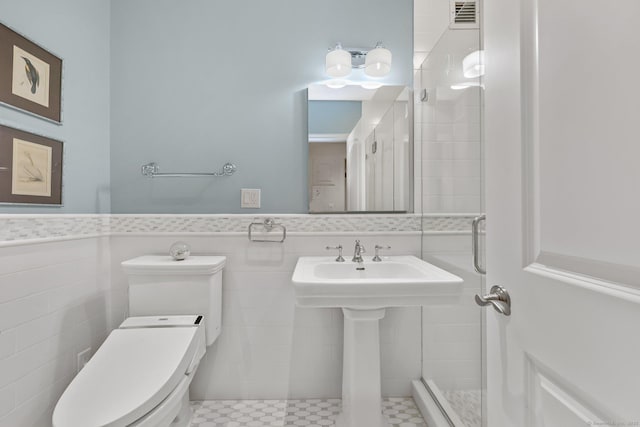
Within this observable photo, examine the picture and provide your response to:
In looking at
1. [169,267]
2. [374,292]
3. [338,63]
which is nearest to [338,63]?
[338,63]

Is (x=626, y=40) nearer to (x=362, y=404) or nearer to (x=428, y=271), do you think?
(x=428, y=271)

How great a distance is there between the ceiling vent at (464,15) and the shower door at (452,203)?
3 centimetres

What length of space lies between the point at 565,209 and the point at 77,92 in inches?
78.3

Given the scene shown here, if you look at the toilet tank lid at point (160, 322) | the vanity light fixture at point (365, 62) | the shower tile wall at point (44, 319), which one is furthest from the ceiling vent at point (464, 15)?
the shower tile wall at point (44, 319)

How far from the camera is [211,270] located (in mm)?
1629

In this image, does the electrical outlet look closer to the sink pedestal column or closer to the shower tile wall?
the shower tile wall

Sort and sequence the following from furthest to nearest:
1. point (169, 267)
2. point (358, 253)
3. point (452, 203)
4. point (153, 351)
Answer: point (358, 253), point (169, 267), point (452, 203), point (153, 351)

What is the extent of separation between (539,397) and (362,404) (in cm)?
100

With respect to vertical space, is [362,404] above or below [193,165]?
below

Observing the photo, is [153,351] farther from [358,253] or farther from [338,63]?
[338,63]

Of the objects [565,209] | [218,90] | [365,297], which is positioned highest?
[218,90]

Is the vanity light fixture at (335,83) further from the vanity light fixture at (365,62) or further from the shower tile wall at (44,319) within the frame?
the shower tile wall at (44,319)

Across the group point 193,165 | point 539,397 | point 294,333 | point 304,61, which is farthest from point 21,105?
point 539,397

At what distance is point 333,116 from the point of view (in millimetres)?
1871
